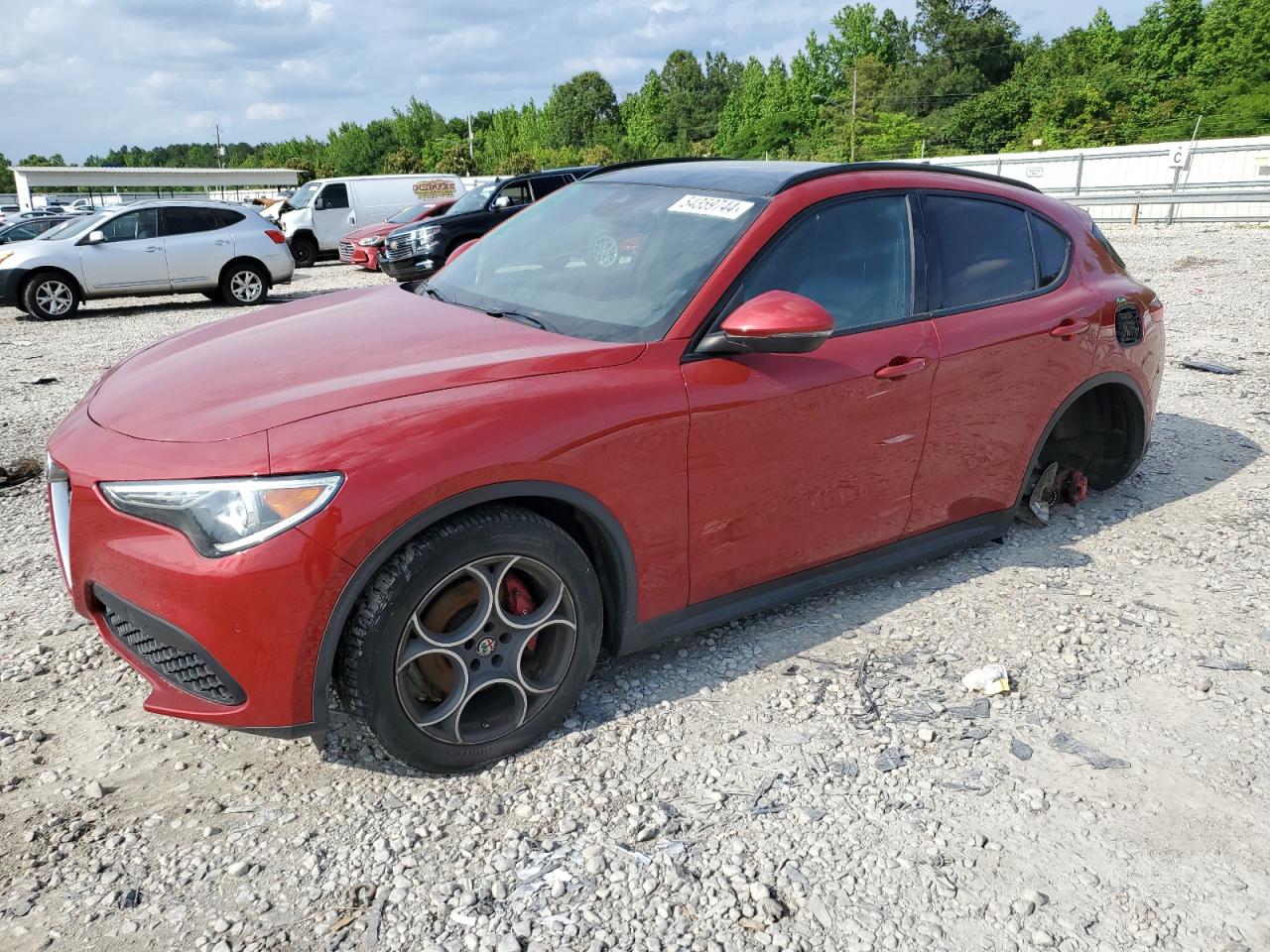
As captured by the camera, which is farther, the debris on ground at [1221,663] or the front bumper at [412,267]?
the front bumper at [412,267]

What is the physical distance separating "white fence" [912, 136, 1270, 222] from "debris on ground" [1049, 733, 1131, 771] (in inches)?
692

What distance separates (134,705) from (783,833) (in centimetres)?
216

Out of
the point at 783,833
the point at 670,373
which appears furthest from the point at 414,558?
the point at 783,833

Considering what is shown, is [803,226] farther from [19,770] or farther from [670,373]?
[19,770]

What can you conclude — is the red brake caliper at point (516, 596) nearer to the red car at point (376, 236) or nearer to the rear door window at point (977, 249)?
the rear door window at point (977, 249)

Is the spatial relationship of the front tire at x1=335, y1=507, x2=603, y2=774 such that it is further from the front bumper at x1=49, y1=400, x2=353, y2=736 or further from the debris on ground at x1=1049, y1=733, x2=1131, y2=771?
the debris on ground at x1=1049, y1=733, x2=1131, y2=771

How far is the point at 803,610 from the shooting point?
12.6 feet

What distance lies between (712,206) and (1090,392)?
2.32 meters

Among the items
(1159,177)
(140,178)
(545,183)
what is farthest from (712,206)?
(140,178)

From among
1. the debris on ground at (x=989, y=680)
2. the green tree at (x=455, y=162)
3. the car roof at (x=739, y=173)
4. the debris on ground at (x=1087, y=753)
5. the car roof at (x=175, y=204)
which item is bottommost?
the debris on ground at (x=1087, y=753)

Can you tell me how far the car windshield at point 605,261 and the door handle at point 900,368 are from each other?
72 centimetres

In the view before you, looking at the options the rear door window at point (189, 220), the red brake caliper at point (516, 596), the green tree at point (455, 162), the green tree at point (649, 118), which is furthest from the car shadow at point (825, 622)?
the green tree at point (649, 118)

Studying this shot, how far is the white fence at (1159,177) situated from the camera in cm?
2159

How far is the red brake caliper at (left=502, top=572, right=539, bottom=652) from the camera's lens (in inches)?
109
